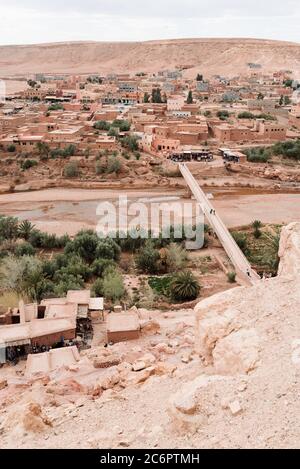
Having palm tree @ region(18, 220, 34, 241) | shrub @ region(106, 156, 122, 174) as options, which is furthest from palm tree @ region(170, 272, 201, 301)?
shrub @ region(106, 156, 122, 174)

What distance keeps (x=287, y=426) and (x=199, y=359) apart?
294 cm

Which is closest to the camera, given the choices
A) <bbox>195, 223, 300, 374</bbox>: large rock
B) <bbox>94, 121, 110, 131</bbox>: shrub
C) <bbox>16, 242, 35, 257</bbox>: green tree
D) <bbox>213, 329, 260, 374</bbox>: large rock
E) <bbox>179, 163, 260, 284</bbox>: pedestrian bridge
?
<bbox>213, 329, 260, 374</bbox>: large rock

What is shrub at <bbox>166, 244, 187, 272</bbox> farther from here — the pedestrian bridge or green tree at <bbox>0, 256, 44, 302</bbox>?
green tree at <bbox>0, 256, 44, 302</bbox>

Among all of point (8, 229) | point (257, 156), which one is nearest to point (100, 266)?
point (8, 229)

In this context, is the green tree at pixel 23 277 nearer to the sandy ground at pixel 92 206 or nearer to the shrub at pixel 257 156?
the sandy ground at pixel 92 206

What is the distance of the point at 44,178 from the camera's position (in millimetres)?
34906

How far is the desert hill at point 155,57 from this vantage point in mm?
101312

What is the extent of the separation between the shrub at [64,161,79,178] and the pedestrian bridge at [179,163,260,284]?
8525 mm

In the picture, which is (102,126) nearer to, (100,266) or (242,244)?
(242,244)

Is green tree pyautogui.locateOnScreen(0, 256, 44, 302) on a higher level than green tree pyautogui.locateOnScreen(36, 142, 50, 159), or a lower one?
Result: lower

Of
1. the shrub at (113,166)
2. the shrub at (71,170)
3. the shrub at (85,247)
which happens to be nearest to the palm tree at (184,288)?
the shrub at (85,247)

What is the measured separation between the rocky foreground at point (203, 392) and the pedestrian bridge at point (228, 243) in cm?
826

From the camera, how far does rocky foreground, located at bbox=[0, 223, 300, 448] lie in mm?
5250

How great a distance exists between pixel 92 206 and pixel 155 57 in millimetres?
90286
